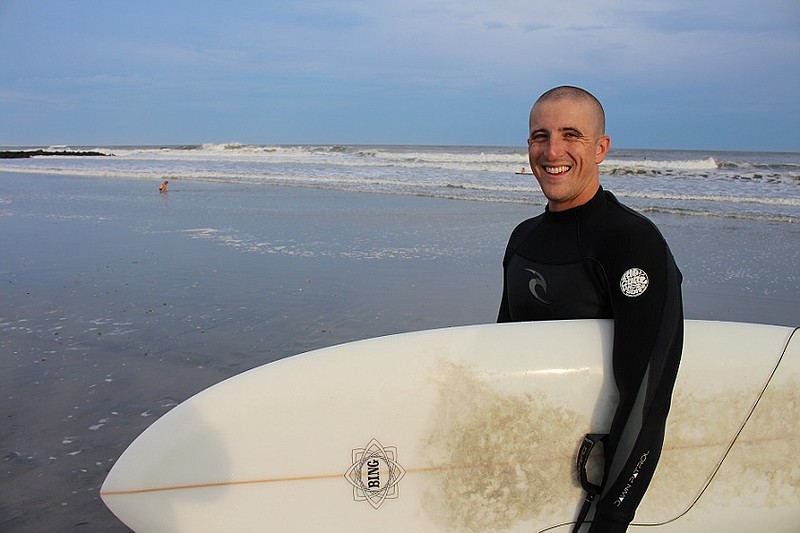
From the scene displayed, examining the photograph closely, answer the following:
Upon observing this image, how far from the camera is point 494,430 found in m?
2.22

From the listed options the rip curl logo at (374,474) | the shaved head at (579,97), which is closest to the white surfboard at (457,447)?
the rip curl logo at (374,474)

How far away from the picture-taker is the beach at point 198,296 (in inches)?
120

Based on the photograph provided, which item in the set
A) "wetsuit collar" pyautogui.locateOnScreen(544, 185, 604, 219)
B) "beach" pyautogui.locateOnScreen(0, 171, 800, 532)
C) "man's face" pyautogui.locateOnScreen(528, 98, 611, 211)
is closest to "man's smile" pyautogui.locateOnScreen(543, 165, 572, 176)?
"man's face" pyautogui.locateOnScreen(528, 98, 611, 211)

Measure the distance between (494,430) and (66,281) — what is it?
498 cm

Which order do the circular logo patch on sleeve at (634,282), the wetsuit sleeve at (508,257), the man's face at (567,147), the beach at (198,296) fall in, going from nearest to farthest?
the circular logo patch on sleeve at (634,282), the man's face at (567,147), the wetsuit sleeve at (508,257), the beach at (198,296)

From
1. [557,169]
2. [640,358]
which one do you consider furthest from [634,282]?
[557,169]

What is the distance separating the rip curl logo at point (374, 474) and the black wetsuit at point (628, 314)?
641 millimetres

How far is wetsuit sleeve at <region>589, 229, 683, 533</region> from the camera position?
182 centimetres

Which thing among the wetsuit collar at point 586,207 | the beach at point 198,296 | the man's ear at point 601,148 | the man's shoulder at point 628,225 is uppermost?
→ the man's ear at point 601,148

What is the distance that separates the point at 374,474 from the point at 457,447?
0.93ft

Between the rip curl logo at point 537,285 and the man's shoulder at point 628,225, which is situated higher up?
the man's shoulder at point 628,225

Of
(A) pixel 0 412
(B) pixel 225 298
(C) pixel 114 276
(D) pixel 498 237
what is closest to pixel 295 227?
(D) pixel 498 237

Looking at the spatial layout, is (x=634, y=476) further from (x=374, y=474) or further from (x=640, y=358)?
(x=374, y=474)

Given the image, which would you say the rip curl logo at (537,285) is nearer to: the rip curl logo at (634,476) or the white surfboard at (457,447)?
the white surfboard at (457,447)
